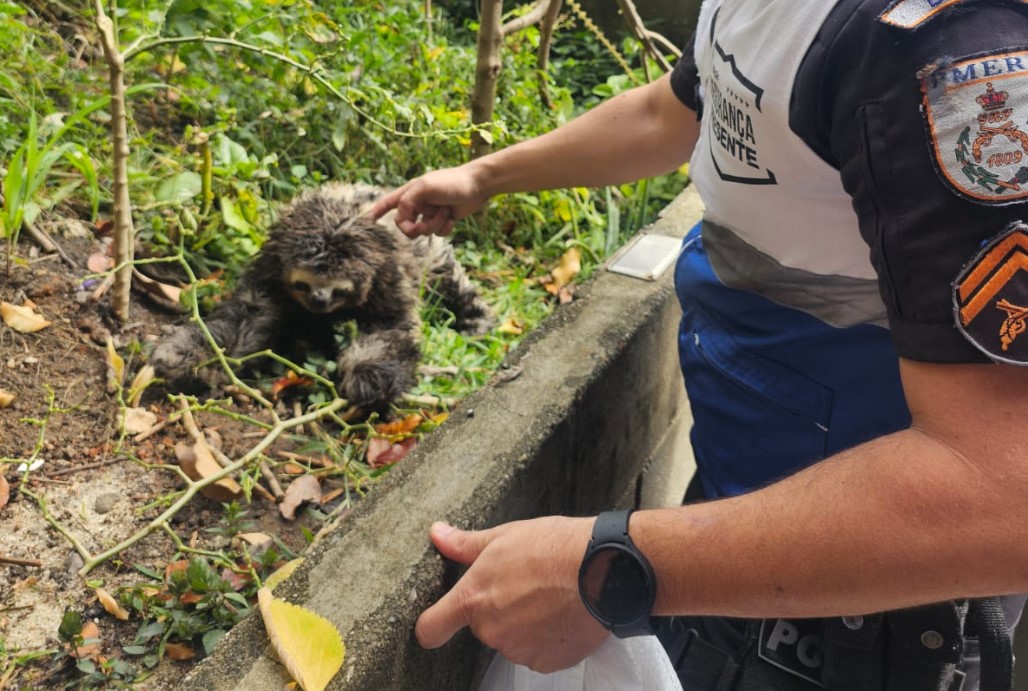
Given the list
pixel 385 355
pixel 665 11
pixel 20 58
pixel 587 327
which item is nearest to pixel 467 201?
pixel 587 327

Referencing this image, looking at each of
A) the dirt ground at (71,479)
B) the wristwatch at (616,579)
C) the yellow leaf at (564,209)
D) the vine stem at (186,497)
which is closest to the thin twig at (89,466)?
the dirt ground at (71,479)

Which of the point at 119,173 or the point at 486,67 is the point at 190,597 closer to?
the point at 119,173

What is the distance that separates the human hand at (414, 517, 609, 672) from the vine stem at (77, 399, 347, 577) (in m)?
0.79

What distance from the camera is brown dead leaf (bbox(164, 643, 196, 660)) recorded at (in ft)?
5.73

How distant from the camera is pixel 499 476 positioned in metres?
1.92

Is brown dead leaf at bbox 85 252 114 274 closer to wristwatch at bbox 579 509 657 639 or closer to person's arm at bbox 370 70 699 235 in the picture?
person's arm at bbox 370 70 699 235

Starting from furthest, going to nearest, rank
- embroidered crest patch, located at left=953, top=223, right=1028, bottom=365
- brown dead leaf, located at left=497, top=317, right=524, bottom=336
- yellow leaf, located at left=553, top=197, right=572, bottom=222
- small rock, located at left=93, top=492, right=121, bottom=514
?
yellow leaf, located at left=553, top=197, right=572, bottom=222 → brown dead leaf, located at left=497, top=317, right=524, bottom=336 → small rock, located at left=93, top=492, right=121, bottom=514 → embroidered crest patch, located at left=953, top=223, right=1028, bottom=365

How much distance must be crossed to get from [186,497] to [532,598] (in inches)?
39.5

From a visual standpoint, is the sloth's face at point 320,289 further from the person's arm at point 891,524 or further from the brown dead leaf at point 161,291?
the person's arm at point 891,524

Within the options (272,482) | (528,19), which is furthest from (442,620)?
(528,19)

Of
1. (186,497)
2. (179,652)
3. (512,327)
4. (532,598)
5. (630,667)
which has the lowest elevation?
(512,327)

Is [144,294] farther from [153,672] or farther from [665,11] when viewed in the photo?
[665,11]

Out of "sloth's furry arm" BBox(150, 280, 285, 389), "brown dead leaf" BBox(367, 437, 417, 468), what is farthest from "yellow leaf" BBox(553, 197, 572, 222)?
"brown dead leaf" BBox(367, 437, 417, 468)

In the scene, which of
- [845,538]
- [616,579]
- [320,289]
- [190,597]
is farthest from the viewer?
[320,289]
